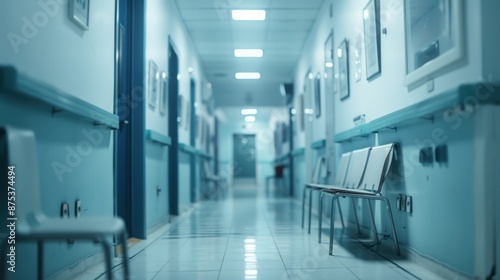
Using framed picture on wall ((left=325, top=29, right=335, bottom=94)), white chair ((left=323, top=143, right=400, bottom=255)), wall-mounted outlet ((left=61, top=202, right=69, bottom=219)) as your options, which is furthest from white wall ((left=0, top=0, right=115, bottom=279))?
framed picture on wall ((left=325, top=29, right=335, bottom=94))

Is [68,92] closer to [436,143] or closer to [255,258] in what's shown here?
[255,258]

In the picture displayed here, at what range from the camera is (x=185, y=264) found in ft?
9.90

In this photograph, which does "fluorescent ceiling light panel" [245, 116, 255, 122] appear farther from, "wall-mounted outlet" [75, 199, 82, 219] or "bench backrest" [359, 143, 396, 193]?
"wall-mounted outlet" [75, 199, 82, 219]

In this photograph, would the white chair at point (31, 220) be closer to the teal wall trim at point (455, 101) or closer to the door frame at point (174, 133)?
the teal wall trim at point (455, 101)

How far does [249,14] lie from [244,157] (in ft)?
50.1

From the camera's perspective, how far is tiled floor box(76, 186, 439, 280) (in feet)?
8.76

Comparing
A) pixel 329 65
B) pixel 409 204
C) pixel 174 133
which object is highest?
pixel 329 65

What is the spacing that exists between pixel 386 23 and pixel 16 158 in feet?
9.51

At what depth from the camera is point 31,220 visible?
162cm

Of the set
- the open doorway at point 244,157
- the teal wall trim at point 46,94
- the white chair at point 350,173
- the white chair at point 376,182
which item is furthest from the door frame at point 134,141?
the open doorway at point 244,157

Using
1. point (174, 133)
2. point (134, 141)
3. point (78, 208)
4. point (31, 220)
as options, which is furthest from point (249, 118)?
point (31, 220)

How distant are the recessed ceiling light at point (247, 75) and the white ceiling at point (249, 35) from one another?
0.51 ft

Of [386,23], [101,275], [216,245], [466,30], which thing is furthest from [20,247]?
[386,23]

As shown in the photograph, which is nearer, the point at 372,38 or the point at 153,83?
the point at 372,38
